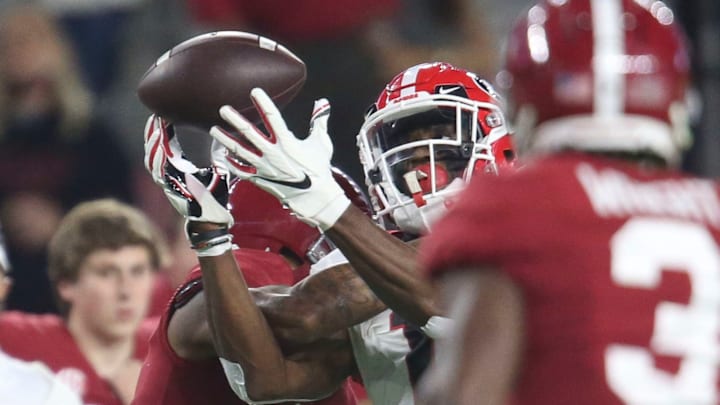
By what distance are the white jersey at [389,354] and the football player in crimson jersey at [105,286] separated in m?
1.55

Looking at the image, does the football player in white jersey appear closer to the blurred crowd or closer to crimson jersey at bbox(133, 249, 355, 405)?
crimson jersey at bbox(133, 249, 355, 405)

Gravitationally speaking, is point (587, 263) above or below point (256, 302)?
above

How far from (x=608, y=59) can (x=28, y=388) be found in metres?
1.86

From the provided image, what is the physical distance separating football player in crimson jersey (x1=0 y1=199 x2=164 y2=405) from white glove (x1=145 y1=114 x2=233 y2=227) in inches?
63.3

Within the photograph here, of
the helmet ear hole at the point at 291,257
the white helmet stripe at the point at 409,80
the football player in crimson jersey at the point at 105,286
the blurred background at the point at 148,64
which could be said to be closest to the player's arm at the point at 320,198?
the white helmet stripe at the point at 409,80

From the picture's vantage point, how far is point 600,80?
5.70 feet

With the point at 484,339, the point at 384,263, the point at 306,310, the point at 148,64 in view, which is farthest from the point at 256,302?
the point at 148,64

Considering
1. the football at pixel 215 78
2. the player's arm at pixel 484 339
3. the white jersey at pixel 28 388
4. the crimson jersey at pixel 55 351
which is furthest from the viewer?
the crimson jersey at pixel 55 351

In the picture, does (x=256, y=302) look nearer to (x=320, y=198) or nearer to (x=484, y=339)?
(x=320, y=198)

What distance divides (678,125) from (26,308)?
411cm

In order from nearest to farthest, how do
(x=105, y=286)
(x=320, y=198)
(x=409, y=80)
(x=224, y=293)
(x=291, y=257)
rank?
(x=320, y=198) < (x=224, y=293) < (x=409, y=80) < (x=291, y=257) < (x=105, y=286)

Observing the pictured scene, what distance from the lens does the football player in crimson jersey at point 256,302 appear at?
102 inches

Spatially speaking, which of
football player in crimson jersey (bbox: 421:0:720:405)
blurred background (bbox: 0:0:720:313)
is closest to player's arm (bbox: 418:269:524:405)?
football player in crimson jersey (bbox: 421:0:720:405)

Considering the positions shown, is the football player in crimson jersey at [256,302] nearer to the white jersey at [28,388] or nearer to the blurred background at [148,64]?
the white jersey at [28,388]
